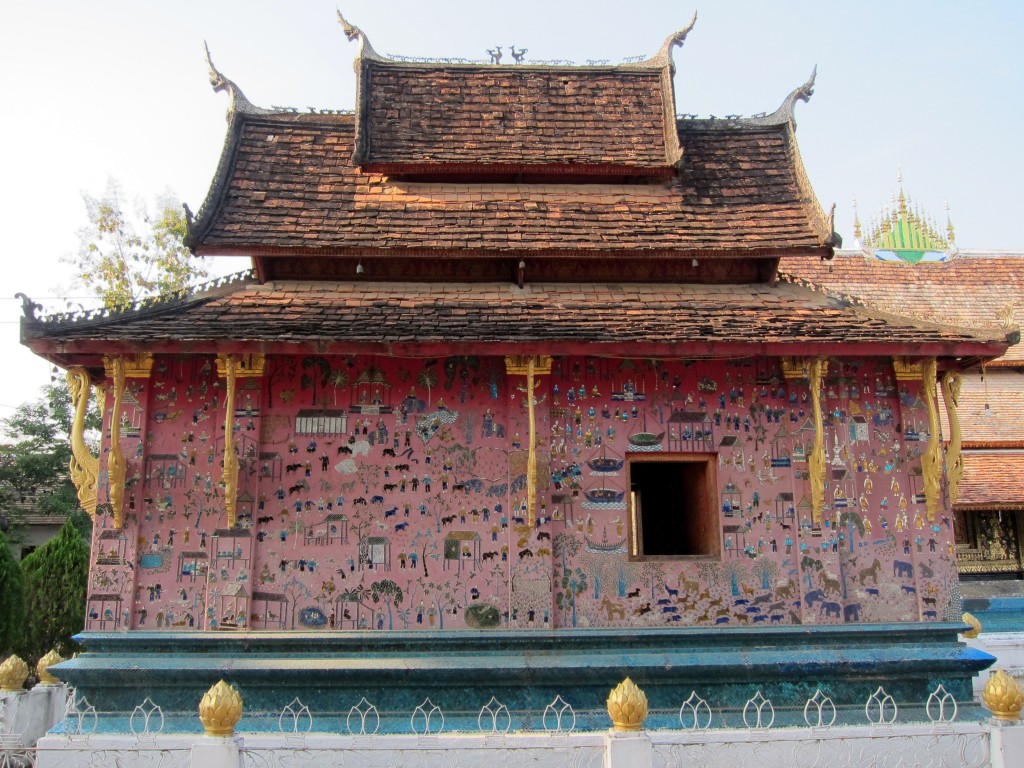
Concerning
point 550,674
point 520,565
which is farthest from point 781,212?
point 550,674

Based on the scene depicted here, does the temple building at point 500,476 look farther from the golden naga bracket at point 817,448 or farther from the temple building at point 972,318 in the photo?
the temple building at point 972,318

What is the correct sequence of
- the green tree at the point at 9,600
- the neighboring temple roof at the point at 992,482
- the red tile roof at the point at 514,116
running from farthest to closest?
1. the neighboring temple roof at the point at 992,482
2. the green tree at the point at 9,600
3. the red tile roof at the point at 514,116

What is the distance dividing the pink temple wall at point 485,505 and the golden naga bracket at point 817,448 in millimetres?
147

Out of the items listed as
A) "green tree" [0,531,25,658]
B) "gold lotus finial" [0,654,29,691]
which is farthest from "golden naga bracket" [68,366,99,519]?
"green tree" [0,531,25,658]

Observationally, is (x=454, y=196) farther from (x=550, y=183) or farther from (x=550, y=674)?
(x=550, y=674)

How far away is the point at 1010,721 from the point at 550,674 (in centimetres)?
371

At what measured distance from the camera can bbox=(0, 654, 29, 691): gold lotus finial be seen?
8.73 m

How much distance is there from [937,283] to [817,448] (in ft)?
39.9

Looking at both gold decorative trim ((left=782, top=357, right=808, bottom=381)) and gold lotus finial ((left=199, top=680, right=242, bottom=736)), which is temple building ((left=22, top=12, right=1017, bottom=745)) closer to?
gold decorative trim ((left=782, top=357, right=808, bottom=381))

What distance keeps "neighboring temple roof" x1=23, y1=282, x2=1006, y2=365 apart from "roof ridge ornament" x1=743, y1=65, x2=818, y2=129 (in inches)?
119

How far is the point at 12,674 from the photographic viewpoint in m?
8.77

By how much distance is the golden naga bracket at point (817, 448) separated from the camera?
885 centimetres

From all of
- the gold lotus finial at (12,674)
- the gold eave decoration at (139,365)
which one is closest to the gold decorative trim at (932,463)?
the gold eave decoration at (139,365)

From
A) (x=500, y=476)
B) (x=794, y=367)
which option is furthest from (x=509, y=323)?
(x=794, y=367)
